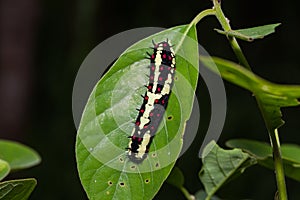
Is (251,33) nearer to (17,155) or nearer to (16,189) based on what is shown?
(16,189)

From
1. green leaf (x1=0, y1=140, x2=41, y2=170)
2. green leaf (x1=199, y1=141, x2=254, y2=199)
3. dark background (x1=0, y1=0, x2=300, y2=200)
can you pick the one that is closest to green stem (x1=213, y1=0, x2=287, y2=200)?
green leaf (x1=199, y1=141, x2=254, y2=199)

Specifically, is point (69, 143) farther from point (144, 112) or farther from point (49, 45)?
point (144, 112)

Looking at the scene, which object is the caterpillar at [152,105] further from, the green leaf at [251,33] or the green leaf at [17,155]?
the green leaf at [17,155]

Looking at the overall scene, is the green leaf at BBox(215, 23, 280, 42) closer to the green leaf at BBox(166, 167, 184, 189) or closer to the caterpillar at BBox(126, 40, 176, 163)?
the caterpillar at BBox(126, 40, 176, 163)

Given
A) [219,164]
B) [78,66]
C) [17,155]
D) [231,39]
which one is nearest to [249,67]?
[231,39]

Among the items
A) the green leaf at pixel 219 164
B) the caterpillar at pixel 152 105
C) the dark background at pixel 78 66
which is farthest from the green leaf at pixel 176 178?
the dark background at pixel 78 66

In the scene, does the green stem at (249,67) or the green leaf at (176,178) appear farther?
the green leaf at (176,178)
